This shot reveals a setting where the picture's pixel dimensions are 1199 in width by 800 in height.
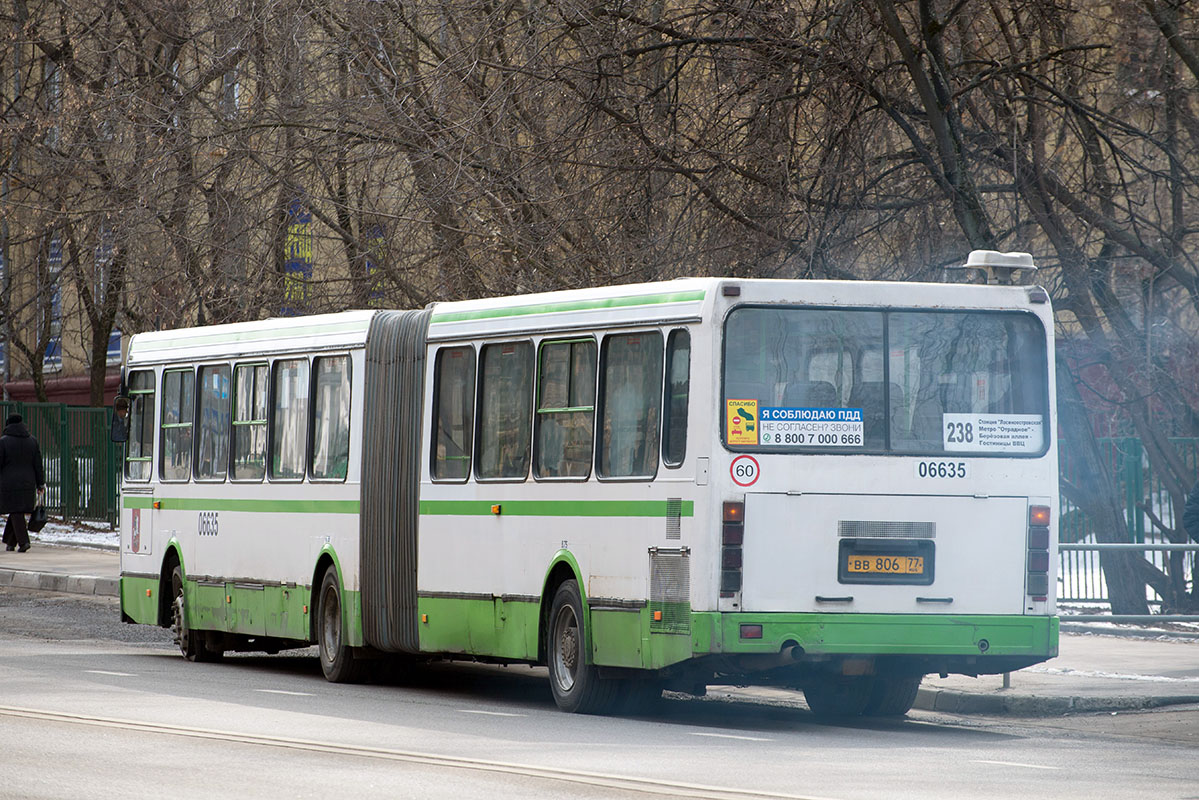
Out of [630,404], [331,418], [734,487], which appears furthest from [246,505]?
[734,487]

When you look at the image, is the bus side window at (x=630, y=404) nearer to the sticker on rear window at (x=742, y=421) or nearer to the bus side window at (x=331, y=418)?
the sticker on rear window at (x=742, y=421)

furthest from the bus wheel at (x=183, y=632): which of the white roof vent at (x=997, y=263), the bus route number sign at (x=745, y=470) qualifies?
the white roof vent at (x=997, y=263)

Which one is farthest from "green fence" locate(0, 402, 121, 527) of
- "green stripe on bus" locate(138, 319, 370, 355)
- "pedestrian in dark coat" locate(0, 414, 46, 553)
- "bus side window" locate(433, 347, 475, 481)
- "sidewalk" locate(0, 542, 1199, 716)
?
"bus side window" locate(433, 347, 475, 481)

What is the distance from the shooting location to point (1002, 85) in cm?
1916

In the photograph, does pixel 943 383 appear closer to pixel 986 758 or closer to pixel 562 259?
pixel 986 758

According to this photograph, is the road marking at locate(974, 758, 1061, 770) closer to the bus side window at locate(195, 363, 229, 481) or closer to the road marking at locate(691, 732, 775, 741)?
the road marking at locate(691, 732, 775, 741)

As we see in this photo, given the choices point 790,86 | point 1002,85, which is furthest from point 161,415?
point 1002,85

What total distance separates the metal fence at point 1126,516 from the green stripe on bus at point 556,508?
7766mm

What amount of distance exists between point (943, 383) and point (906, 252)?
22.7ft

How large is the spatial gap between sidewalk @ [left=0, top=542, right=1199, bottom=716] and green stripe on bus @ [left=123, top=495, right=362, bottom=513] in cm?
314

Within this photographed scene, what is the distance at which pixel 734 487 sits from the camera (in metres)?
12.0

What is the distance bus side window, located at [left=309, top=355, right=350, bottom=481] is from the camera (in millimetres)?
15828

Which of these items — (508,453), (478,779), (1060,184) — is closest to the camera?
(478,779)

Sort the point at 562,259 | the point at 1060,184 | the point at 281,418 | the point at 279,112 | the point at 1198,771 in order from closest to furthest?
the point at 1198,771 → the point at 281,418 → the point at 1060,184 → the point at 562,259 → the point at 279,112
